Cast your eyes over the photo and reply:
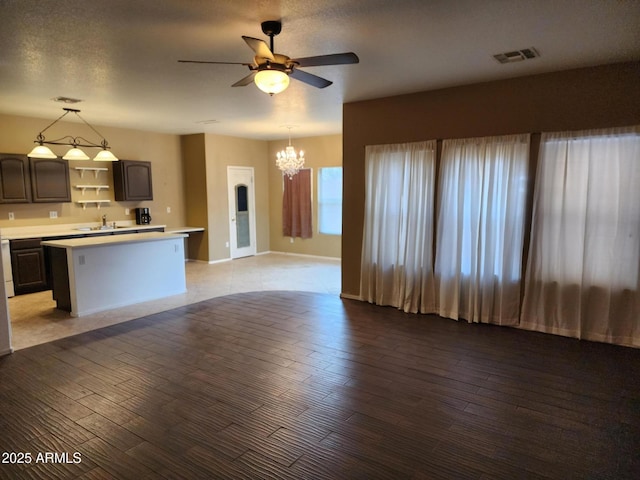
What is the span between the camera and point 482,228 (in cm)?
450

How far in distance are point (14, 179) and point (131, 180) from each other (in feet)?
6.05

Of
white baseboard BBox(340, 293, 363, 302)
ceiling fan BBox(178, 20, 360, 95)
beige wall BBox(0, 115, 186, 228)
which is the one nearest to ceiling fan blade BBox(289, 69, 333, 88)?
ceiling fan BBox(178, 20, 360, 95)

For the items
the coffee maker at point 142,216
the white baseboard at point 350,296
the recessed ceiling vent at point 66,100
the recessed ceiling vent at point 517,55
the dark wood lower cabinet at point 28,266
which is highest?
the recessed ceiling vent at point 66,100

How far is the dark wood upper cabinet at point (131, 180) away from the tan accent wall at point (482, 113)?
14.3 ft

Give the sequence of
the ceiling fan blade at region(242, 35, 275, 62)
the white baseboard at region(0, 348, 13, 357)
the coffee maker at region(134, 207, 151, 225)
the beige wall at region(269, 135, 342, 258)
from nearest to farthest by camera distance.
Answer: the ceiling fan blade at region(242, 35, 275, 62) < the white baseboard at region(0, 348, 13, 357) < the coffee maker at region(134, 207, 151, 225) < the beige wall at region(269, 135, 342, 258)

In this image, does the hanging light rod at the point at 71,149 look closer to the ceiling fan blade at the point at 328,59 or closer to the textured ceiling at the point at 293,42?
the textured ceiling at the point at 293,42

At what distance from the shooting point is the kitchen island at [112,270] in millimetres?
4910

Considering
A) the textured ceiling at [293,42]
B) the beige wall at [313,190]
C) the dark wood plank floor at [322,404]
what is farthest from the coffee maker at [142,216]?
the dark wood plank floor at [322,404]

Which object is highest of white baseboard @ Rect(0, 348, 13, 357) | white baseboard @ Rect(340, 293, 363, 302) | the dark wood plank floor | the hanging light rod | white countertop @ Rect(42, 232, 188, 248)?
the hanging light rod

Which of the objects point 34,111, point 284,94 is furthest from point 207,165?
point 284,94

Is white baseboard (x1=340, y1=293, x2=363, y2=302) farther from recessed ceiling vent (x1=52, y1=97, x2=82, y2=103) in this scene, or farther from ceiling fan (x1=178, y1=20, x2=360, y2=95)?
recessed ceiling vent (x1=52, y1=97, x2=82, y2=103)

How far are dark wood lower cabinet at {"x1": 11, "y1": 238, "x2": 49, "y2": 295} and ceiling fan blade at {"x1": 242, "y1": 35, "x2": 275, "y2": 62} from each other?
521 centimetres

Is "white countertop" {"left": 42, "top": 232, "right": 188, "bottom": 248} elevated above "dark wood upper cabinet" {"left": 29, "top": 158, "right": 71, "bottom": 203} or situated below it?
below

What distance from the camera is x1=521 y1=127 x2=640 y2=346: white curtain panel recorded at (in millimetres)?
3766
